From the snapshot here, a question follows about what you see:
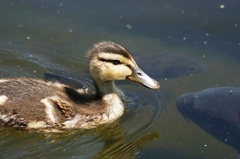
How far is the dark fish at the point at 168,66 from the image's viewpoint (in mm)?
6230

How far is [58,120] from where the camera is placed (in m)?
5.26

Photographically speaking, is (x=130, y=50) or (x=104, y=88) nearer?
(x=104, y=88)

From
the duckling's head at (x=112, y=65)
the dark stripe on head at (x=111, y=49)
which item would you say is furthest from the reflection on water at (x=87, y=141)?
the dark stripe on head at (x=111, y=49)

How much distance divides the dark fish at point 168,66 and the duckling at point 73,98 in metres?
0.72

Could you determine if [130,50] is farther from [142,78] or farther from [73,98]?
[73,98]

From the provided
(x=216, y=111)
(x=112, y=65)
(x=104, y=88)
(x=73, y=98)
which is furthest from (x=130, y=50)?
(x=216, y=111)

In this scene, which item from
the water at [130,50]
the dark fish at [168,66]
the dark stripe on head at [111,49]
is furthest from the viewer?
the dark fish at [168,66]

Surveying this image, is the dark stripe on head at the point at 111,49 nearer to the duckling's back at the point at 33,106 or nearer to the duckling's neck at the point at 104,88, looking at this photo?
the duckling's neck at the point at 104,88

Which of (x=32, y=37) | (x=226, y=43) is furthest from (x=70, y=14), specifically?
(x=226, y=43)

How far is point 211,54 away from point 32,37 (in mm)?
2252

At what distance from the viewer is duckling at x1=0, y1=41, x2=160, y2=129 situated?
203 inches

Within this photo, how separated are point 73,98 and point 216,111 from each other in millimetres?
1426

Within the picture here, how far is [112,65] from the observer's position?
17.7 ft

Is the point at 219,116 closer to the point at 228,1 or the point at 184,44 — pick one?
Result: the point at 184,44
